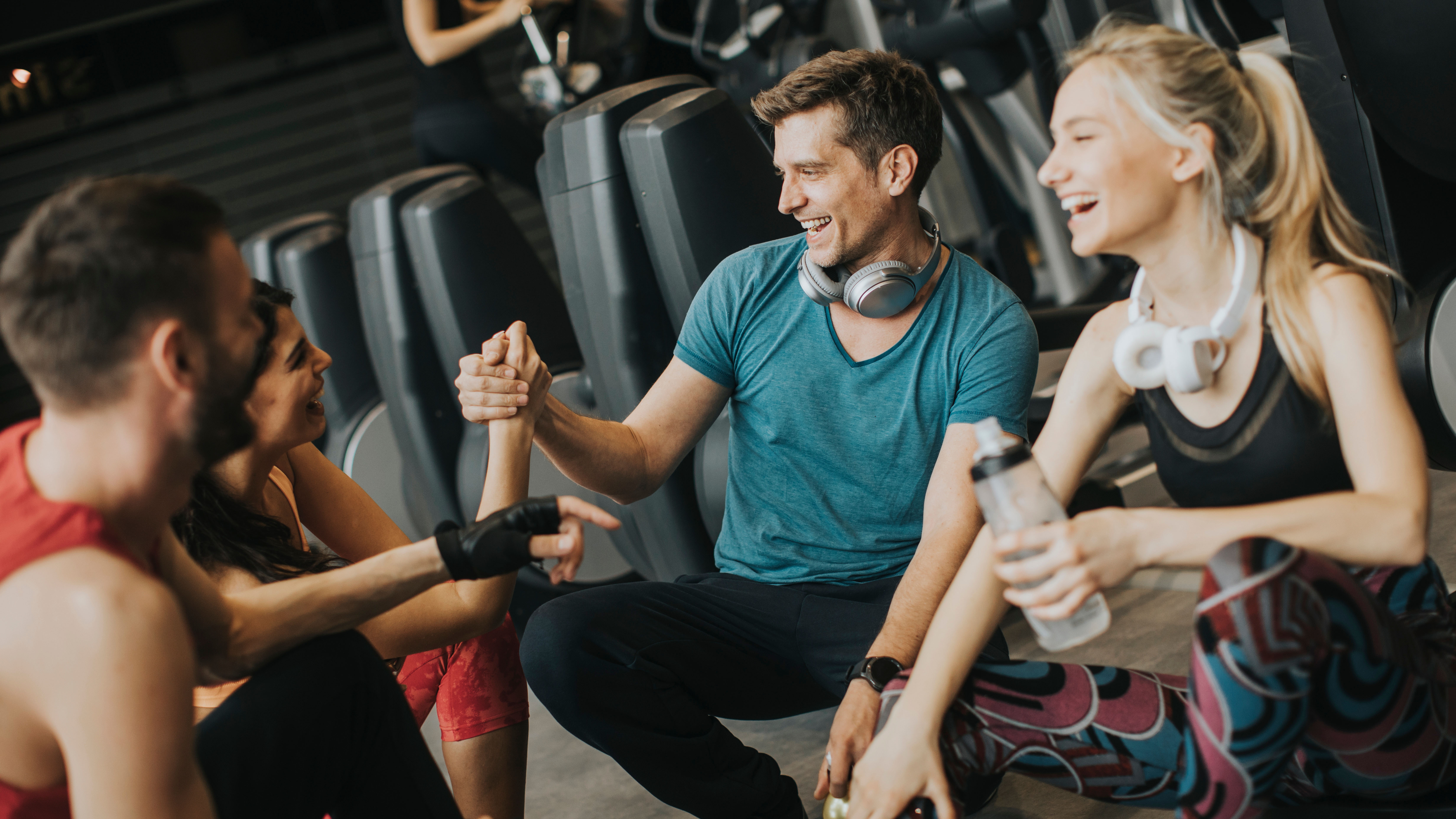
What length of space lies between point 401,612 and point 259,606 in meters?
0.22

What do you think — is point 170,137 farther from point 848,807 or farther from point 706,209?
point 848,807

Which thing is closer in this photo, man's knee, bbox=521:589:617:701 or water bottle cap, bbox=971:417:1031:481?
water bottle cap, bbox=971:417:1031:481

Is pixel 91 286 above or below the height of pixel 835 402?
above

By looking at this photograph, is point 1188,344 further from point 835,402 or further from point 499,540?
point 499,540

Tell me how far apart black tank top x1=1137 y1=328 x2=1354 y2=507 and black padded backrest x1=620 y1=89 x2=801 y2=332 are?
0.90m

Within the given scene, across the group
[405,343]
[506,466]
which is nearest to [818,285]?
[506,466]

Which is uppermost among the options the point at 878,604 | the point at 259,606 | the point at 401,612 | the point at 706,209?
the point at 706,209

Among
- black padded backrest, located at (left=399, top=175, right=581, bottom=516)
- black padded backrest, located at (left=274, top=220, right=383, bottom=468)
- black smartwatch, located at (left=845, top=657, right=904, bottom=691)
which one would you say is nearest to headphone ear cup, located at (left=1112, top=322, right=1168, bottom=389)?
black smartwatch, located at (left=845, top=657, right=904, bottom=691)

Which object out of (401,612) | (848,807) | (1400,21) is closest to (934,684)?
(848,807)

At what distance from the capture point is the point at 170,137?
5.56 metres

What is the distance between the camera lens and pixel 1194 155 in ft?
3.48

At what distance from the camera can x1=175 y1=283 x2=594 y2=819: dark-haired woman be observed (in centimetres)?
129

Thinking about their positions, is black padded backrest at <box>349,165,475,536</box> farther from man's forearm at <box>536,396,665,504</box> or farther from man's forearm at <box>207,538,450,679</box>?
man's forearm at <box>207,538,450,679</box>

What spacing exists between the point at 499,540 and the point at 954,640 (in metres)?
0.47
